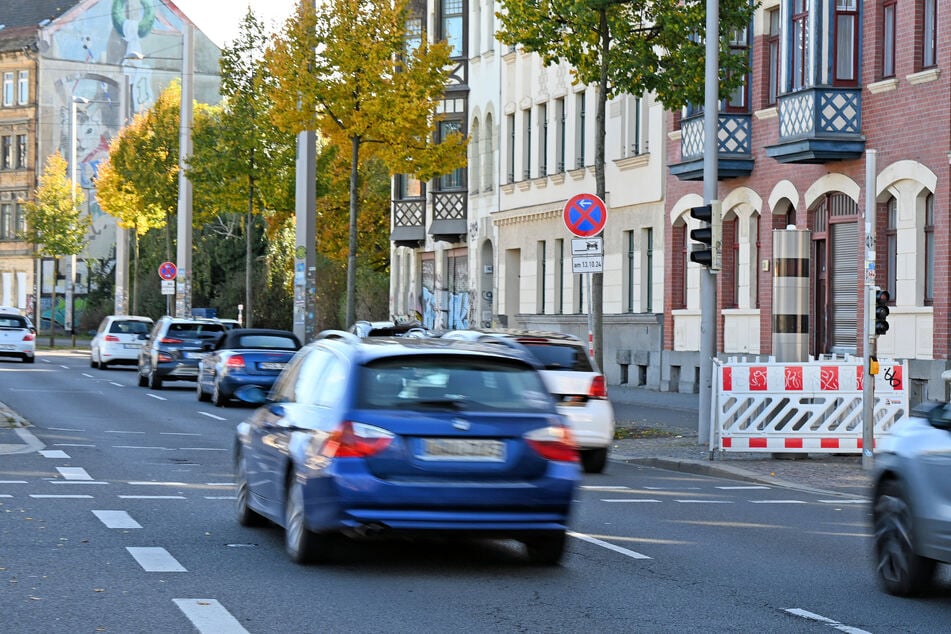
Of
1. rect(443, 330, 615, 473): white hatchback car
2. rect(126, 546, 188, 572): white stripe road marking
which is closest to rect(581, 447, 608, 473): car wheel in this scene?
rect(443, 330, 615, 473): white hatchback car

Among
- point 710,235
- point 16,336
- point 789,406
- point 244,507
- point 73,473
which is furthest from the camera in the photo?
point 16,336

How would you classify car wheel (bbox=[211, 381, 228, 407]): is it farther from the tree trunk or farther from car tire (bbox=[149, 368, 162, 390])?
the tree trunk

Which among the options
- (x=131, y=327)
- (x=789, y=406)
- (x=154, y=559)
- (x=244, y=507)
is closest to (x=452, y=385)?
(x=154, y=559)

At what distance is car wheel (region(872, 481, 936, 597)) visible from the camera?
33.8 feet

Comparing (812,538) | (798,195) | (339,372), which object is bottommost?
(812,538)

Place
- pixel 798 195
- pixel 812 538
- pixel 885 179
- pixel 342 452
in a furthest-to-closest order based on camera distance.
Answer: pixel 798 195
pixel 885 179
pixel 812 538
pixel 342 452

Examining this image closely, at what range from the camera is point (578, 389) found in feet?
64.2

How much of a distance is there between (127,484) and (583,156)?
3042 centimetres

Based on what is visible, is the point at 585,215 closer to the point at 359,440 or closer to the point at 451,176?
the point at 359,440

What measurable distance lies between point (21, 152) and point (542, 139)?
211ft

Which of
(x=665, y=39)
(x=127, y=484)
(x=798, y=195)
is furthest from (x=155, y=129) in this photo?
(x=127, y=484)

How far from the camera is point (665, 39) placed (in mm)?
26938

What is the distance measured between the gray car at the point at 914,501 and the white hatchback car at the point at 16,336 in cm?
4630

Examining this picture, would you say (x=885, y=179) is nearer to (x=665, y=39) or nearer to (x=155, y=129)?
(x=665, y=39)
